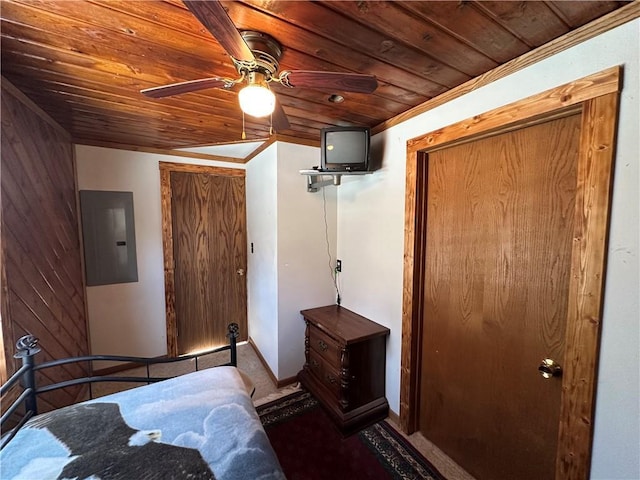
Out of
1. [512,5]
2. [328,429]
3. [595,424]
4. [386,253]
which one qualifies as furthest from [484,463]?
[512,5]

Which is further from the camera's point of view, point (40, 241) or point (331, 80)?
point (40, 241)

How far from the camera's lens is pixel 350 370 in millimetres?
1934

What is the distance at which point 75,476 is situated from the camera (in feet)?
A: 2.80

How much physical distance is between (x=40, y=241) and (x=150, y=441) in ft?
5.37

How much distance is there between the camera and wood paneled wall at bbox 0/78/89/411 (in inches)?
54.9

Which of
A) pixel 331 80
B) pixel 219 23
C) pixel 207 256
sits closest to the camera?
pixel 219 23

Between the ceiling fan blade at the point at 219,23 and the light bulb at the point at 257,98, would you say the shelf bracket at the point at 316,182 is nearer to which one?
the light bulb at the point at 257,98

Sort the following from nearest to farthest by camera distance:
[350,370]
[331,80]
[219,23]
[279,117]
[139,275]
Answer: [219,23]
[331,80]
[279,117]
[350,370]
[139,275]

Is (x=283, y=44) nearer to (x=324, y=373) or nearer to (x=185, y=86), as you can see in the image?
(x=185, y=86)

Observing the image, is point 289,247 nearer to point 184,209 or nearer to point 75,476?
point 184,209

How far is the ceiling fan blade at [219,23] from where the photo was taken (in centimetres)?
67

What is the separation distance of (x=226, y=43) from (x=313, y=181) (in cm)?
156

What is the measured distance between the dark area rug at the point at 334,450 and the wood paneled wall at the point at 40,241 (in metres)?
1.57

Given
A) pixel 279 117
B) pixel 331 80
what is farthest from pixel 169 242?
pixel 331 80
